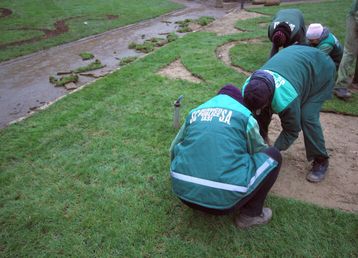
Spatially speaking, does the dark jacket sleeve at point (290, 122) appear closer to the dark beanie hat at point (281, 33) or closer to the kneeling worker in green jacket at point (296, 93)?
the kneeling worker in green jacket at point (296, 93)

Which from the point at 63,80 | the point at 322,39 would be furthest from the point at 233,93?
the point at 63,80

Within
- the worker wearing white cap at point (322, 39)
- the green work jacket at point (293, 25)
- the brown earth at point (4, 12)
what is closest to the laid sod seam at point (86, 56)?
the green work jacket at point (293, 25)

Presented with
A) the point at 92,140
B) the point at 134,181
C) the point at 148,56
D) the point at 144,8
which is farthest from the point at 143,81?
the point at 144,8

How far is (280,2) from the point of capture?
1407 cm

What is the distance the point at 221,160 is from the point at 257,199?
0.61m

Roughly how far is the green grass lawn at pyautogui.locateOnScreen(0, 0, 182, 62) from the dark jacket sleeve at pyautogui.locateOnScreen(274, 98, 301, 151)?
6.37 meters

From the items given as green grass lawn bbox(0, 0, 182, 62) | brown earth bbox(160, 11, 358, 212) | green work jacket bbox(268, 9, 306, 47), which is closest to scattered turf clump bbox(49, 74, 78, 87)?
green grass lawn bbox(0, 0, 182, 62)

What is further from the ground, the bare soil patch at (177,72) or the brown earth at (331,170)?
the bare soil patch at (177,72)

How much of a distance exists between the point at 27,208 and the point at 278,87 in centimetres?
240

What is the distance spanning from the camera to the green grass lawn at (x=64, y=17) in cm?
830

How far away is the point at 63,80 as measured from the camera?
5828 mm

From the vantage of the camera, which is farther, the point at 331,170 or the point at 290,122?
the point at 331,170

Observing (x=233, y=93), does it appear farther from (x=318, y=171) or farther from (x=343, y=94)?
(x=343, y=94)

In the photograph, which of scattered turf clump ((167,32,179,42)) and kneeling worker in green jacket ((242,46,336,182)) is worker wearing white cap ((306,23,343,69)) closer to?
kneeling worker in green jacket ((242,46,336,182))
